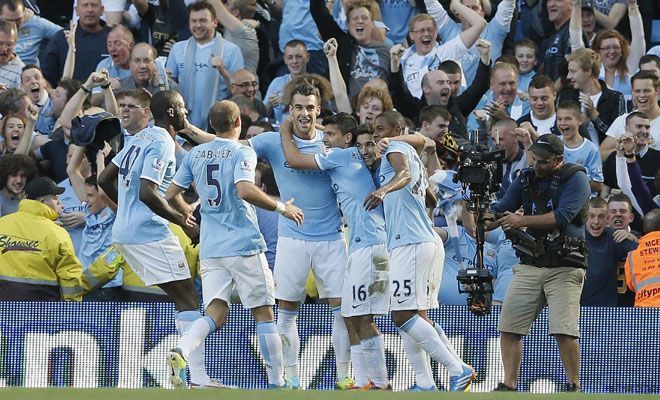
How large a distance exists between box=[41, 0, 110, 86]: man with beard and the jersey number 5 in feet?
19.9

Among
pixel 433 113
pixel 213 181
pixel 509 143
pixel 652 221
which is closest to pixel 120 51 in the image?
pixel 433 113

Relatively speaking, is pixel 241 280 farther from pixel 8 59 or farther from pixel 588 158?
pixel 8 59

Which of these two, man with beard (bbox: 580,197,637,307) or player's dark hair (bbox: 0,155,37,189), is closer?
man with beard (bbox: 580,197,637,307)

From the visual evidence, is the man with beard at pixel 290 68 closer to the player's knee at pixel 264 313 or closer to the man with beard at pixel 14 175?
the man with beard at pixel 14 175

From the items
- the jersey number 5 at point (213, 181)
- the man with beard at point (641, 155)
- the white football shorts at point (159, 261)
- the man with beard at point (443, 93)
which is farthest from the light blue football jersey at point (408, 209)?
the man with beard at point (641, 155)

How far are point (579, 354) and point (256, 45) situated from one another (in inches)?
264

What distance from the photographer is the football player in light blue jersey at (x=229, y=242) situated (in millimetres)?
11984

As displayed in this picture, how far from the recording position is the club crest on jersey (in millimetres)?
12281

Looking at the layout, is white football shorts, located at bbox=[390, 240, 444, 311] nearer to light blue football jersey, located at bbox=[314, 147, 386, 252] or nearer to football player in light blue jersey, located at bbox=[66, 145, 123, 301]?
light blue football jersey, located at bbox=[314, 147, 386, 252]

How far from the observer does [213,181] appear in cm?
1204

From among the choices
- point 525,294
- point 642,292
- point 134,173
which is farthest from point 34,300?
point 642,292

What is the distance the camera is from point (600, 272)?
14.4 metres

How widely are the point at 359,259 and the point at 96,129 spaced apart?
3168mm

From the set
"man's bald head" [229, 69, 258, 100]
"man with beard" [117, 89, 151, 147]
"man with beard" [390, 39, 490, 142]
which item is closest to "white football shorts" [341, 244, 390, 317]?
"man with beard" [117, 89, 151, 147]
